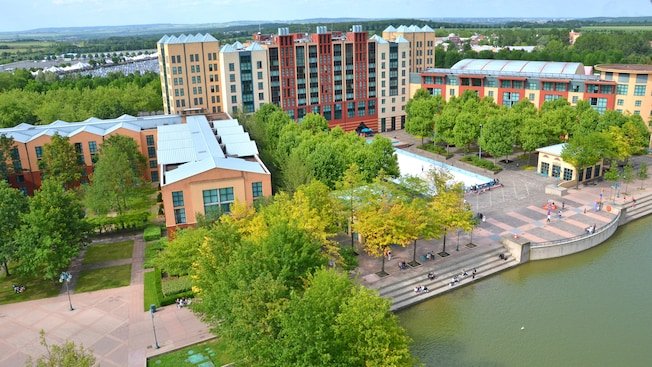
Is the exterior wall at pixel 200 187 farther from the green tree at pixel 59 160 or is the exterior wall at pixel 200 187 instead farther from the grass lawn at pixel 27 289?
the green tree at pixel 59 160

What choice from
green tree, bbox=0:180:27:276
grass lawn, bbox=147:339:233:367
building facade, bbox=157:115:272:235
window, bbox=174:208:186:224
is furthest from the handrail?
green tree, bbox=0:180:27:276

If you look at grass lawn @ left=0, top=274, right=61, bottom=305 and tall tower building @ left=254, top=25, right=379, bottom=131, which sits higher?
tall tower building @ left=254, top=25, right=379, bottom=131

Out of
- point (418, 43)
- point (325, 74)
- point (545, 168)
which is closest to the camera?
point (545, 168)

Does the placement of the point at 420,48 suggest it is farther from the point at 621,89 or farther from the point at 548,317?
the point at 548,317

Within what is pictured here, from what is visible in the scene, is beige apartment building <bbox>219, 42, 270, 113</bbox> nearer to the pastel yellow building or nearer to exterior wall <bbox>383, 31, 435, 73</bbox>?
exterior wall <bbox>383, 31, 435, 73</bbox>

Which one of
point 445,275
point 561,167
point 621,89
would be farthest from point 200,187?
point 621,89

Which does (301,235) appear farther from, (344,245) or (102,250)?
(102,250)
